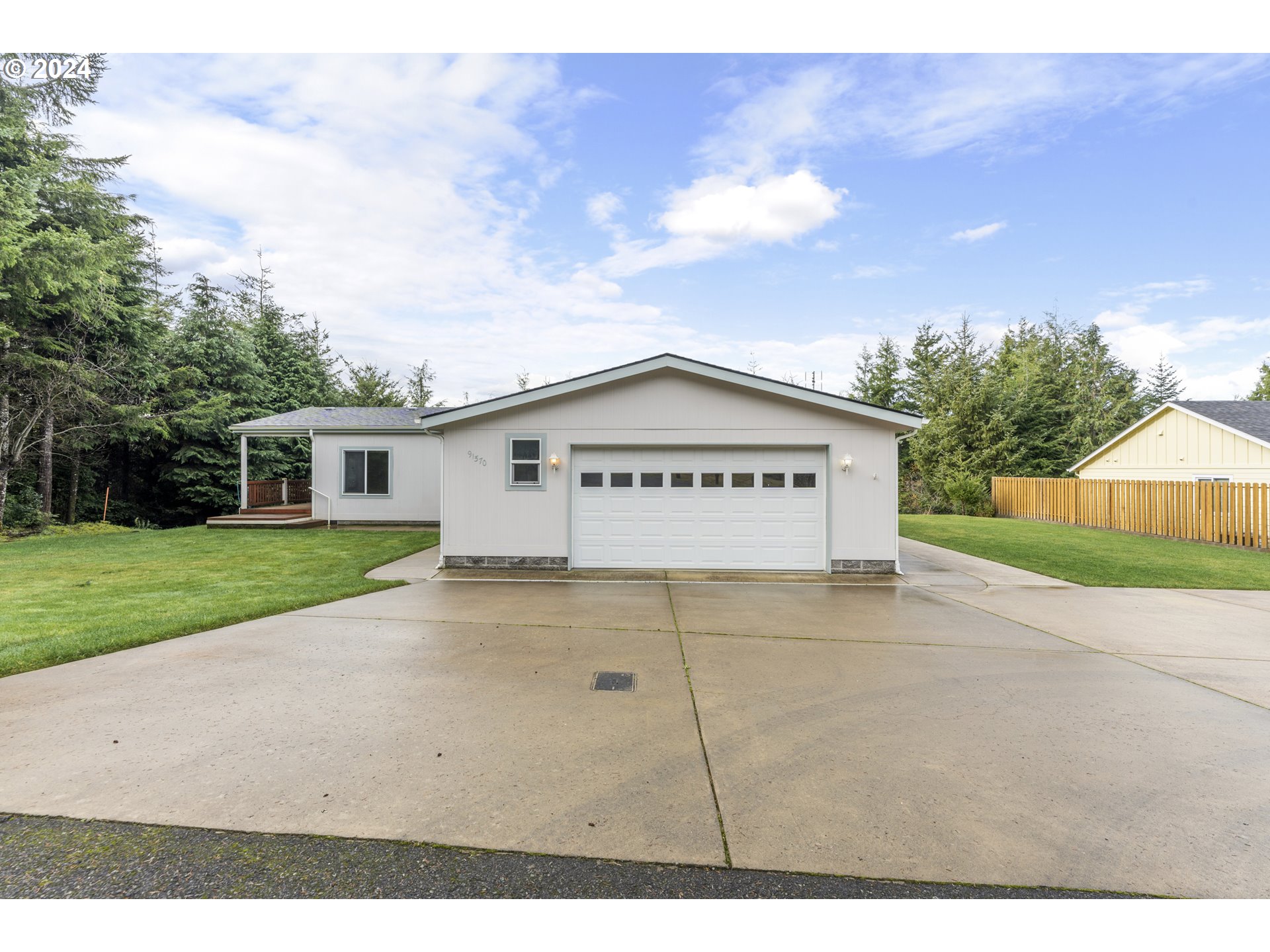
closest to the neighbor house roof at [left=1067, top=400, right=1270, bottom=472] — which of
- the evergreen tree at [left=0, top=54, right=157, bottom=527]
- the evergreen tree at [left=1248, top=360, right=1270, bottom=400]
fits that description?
the evergreen tree at [left=1248, top=360, right=1270, bottom=400]

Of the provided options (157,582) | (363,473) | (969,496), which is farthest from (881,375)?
(157,582)

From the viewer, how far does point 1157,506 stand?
591 inches

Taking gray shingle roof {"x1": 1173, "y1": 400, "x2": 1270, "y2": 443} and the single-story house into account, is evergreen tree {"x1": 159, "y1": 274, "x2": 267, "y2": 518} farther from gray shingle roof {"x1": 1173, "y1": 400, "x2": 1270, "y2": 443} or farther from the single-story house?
gray shingle roof {"x1": 1173, "y1": 400, "x2": 1270, "y2": 443}

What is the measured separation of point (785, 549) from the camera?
962cm

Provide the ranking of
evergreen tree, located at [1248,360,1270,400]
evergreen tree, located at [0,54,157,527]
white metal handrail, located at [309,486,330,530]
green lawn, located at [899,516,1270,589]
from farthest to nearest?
evergreen tree, located at [1248,360,1270,400]
white metal handrail, located at [309,486,330,530]
evergreen tree, located at [0,54,157,527]
green lawn, located at [899,516,1270,589]

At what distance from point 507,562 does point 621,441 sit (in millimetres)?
2871

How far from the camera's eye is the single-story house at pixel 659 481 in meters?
9.48

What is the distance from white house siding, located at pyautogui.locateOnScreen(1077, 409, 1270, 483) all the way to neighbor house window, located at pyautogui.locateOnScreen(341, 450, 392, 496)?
23.4m

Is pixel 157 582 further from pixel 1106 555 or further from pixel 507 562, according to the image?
pixel 1106 555

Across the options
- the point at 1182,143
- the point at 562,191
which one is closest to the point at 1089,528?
the point at 1182,143

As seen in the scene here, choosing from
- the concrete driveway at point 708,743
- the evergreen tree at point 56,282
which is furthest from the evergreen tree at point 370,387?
the concrete driveway at point 708,743

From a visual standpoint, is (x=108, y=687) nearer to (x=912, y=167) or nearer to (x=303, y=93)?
(x=303, y=93)

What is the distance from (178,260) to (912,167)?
30.5 metres

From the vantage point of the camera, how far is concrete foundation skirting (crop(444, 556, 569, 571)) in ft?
31.8
